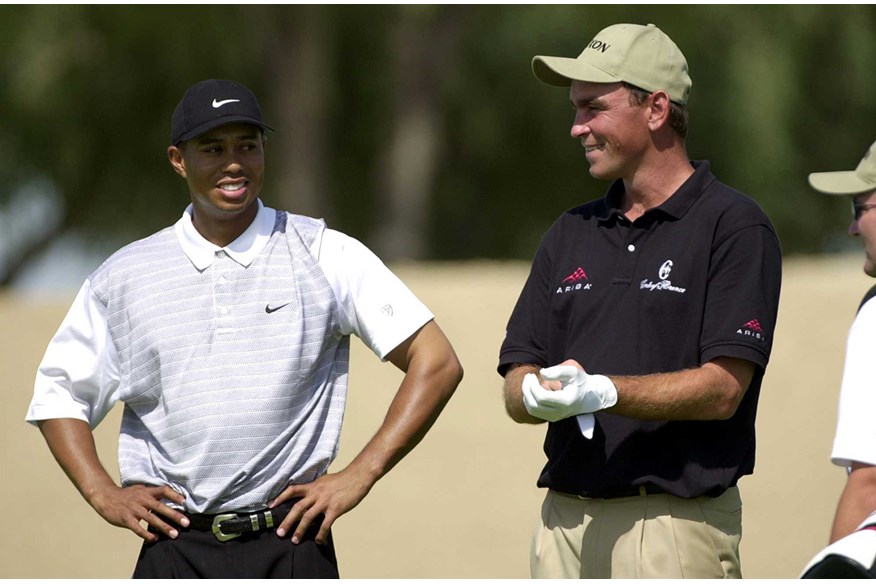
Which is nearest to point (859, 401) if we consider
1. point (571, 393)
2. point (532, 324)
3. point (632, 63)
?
point (571, 393)

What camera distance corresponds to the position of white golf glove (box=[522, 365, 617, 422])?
3.61 m

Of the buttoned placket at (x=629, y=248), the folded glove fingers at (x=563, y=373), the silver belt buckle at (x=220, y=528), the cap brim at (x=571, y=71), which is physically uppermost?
the cap brim at (x=571, y=71)

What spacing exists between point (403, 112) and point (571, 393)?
45.6 ft

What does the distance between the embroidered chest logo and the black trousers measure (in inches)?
44.5

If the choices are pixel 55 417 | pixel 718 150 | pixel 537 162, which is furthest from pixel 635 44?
pixel 537 162

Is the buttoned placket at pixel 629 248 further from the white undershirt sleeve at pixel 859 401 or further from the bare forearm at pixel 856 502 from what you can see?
the bare forearm at pixel 856 502

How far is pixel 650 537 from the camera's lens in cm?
391

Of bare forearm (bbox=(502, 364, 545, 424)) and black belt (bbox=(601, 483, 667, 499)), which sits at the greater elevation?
bare forearm (bbox=(502, 364, 545, 424))

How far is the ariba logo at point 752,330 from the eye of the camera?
3781 millimetres

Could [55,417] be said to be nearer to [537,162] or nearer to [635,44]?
[635,44]

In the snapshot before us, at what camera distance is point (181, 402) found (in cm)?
393

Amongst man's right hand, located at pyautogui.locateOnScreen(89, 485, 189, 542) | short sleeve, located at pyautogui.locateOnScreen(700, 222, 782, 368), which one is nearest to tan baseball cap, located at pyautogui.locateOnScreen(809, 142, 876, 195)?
short sleeve, located at pyautogui.locateOnScreen(700, 222, 782, 368)

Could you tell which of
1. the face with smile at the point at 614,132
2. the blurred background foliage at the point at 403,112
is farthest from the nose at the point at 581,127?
the blurred background foliage at the point at 403,112

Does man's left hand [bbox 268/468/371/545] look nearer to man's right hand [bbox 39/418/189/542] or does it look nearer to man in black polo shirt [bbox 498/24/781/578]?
man's right hand [bbox 39/418/189/542]
